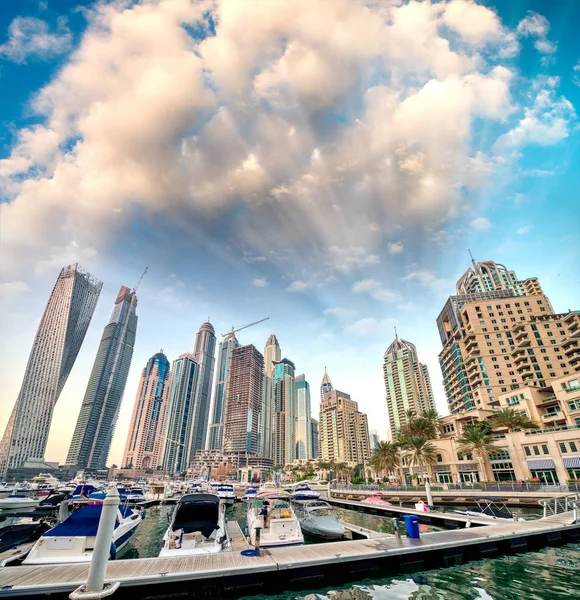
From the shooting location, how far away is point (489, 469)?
5856 centimetres

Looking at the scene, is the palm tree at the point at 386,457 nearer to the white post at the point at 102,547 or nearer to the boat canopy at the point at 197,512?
the boat canopy at the point at 197,512

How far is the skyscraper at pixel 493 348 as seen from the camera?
286 ft

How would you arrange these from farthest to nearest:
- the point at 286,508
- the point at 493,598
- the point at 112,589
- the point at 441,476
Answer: the point at 441,476 → the point at 286,508 → the point at 493,598 → the point at 112,589

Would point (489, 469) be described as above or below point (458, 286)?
below

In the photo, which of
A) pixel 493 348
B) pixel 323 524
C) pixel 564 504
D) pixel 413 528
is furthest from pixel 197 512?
pixel 493 348

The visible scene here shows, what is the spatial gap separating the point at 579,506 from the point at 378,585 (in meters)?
23.2

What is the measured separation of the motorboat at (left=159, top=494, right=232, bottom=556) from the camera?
15.9 meters

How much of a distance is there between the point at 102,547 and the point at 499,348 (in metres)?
111

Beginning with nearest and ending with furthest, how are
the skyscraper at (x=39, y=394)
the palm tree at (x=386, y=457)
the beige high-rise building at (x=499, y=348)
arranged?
the palm tree at (x=386, y=457), the beige high-rise building at (x=499, y=348), the skyscraper at (x=39, y=394)

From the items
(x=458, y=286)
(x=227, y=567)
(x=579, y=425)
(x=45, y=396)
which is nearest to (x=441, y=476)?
(x=579, y=425)

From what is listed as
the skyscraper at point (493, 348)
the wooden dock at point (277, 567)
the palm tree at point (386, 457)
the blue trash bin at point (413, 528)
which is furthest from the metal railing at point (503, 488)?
the skyscraper at point (493, 348)

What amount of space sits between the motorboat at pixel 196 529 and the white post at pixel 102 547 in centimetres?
710

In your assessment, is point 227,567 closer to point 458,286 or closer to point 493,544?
point 493,544

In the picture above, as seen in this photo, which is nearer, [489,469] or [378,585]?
[378,585]
